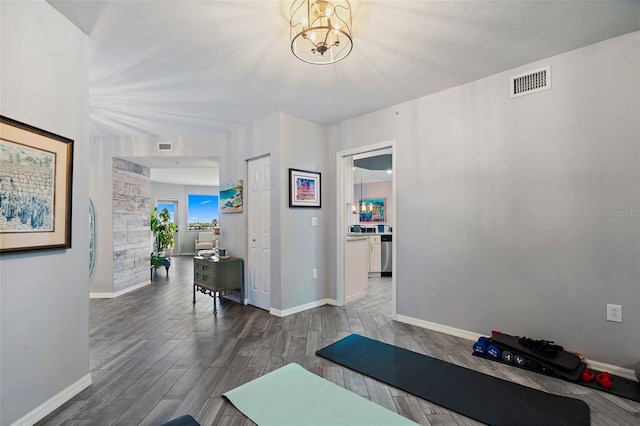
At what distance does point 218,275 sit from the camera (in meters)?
3.91

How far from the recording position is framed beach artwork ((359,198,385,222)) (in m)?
8.39

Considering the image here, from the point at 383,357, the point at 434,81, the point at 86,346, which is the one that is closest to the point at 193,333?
the point at 86,346

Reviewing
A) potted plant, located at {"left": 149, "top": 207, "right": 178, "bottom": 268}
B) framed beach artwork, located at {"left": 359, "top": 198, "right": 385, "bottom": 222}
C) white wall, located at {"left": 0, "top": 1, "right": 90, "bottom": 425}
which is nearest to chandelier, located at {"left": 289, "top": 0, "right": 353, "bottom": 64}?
white wall, located at {"left": 0, "top": 1, "right": 90, "bottom": 425}

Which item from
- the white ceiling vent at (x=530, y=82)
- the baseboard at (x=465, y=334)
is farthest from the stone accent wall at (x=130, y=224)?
the white ceiling vent at (x=530, y=82)

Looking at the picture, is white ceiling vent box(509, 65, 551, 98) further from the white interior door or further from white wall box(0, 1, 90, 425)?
white wall box(0, 1, 90, 425)

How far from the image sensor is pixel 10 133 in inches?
61.1

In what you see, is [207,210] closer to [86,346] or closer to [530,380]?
[86,346]

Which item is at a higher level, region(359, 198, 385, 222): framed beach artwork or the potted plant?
region(359, 198, 385, 222): framed beach artwork

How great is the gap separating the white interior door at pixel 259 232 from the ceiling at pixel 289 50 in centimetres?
95

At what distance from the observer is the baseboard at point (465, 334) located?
6.98 feet

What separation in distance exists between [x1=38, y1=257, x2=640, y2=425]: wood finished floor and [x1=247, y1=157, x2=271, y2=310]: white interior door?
10.0 inches

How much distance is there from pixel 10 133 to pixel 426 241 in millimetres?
3353

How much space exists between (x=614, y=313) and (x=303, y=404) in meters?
2.37

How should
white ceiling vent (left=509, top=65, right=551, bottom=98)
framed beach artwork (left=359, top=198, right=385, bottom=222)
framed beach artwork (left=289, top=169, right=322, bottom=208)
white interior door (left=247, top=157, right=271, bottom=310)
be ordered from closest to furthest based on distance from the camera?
white ceiling vent (left=509, top=65, right=551, bottom=98) → framed beach artwork (left=289, top=169, right=322, bottom=208) → white interior door (left=247, top=157, right=271, bottom=310) → framed beach artwork (left=359, top=198, right=385, bottom=222)
